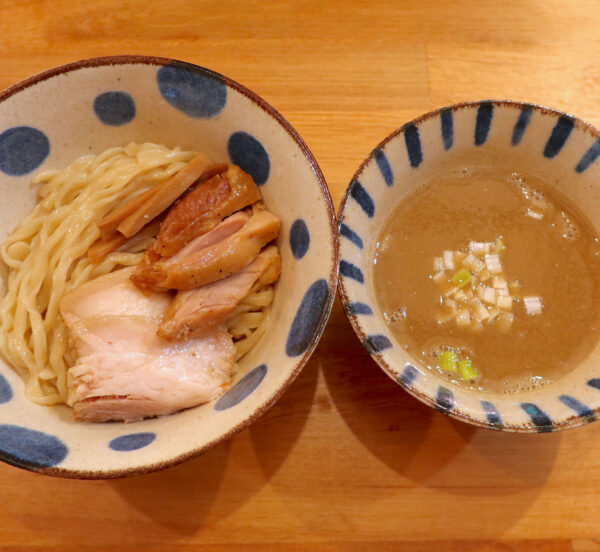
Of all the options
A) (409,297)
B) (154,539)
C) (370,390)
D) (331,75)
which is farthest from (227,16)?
(154,539)

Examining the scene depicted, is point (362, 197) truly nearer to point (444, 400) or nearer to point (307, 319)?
point (307, 319)

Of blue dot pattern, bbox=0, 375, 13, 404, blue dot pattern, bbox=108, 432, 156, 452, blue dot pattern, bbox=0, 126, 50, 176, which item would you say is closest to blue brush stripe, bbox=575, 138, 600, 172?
blue dot pattern, bbox=108, 432, 156, 452

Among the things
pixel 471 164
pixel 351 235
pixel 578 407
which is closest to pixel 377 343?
pixel 351 235

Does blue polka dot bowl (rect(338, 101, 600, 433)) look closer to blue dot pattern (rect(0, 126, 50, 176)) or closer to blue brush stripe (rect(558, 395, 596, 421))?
blue brush stripe (rect(558, 395, 596, 421))

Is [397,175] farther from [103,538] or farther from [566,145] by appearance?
[103,538]

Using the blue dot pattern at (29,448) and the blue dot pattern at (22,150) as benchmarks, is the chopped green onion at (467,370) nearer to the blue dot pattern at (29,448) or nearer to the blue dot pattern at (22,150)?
the blue dot pattern at (29,448)

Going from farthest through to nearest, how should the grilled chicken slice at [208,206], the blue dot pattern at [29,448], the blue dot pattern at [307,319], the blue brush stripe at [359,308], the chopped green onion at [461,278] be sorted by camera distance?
the chopped green onion at [461,278] → the grilled chicken slice at [208,206] → the blue brush stripe at [359,308] → the blue dot pattern at [307,319] → the blue dot pattern at [29,448]

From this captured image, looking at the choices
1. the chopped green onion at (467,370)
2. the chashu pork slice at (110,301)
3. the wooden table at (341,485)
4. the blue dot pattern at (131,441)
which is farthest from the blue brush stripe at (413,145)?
the blue dot pattern at (131,441)
